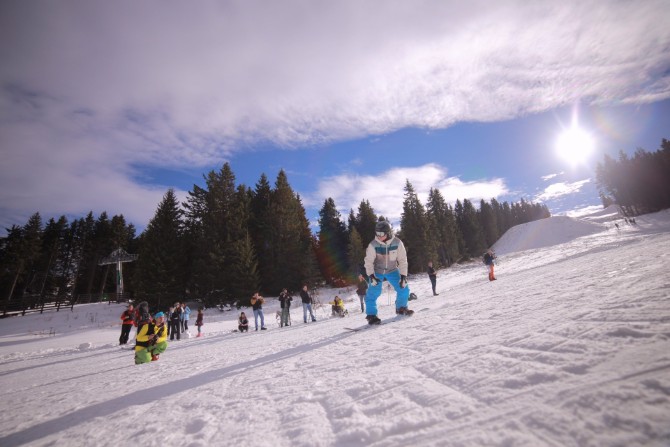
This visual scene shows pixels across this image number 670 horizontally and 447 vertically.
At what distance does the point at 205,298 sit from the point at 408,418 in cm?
2711

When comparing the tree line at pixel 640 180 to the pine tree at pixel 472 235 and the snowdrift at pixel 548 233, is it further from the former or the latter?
the pine tree at pixel 472 235

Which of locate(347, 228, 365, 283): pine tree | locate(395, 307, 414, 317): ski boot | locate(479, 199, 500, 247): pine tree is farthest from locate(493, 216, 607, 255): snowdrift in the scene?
locate(395, 307, 414, 317): ski boot

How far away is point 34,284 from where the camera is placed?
4512cm

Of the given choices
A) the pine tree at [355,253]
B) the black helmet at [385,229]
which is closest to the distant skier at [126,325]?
the black helmet at [385,229]

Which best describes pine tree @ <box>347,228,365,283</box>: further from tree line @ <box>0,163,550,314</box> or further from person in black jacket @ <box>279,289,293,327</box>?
person in black jacket @ <box>279,289,293,327</box>

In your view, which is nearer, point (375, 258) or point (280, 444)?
point (280, 444)

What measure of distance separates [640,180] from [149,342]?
296 feet

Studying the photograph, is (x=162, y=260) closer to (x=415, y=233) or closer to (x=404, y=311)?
(x=404, y=311)

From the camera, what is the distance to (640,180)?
195ft

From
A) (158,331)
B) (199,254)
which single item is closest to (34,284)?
(199,254)

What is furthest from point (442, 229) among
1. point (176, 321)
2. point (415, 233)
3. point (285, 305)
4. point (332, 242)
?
point (176, 321)

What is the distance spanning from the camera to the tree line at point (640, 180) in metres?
56.6

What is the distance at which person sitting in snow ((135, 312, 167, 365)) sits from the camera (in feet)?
21.1

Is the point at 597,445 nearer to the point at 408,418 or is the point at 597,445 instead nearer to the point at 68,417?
the point at 408,418
